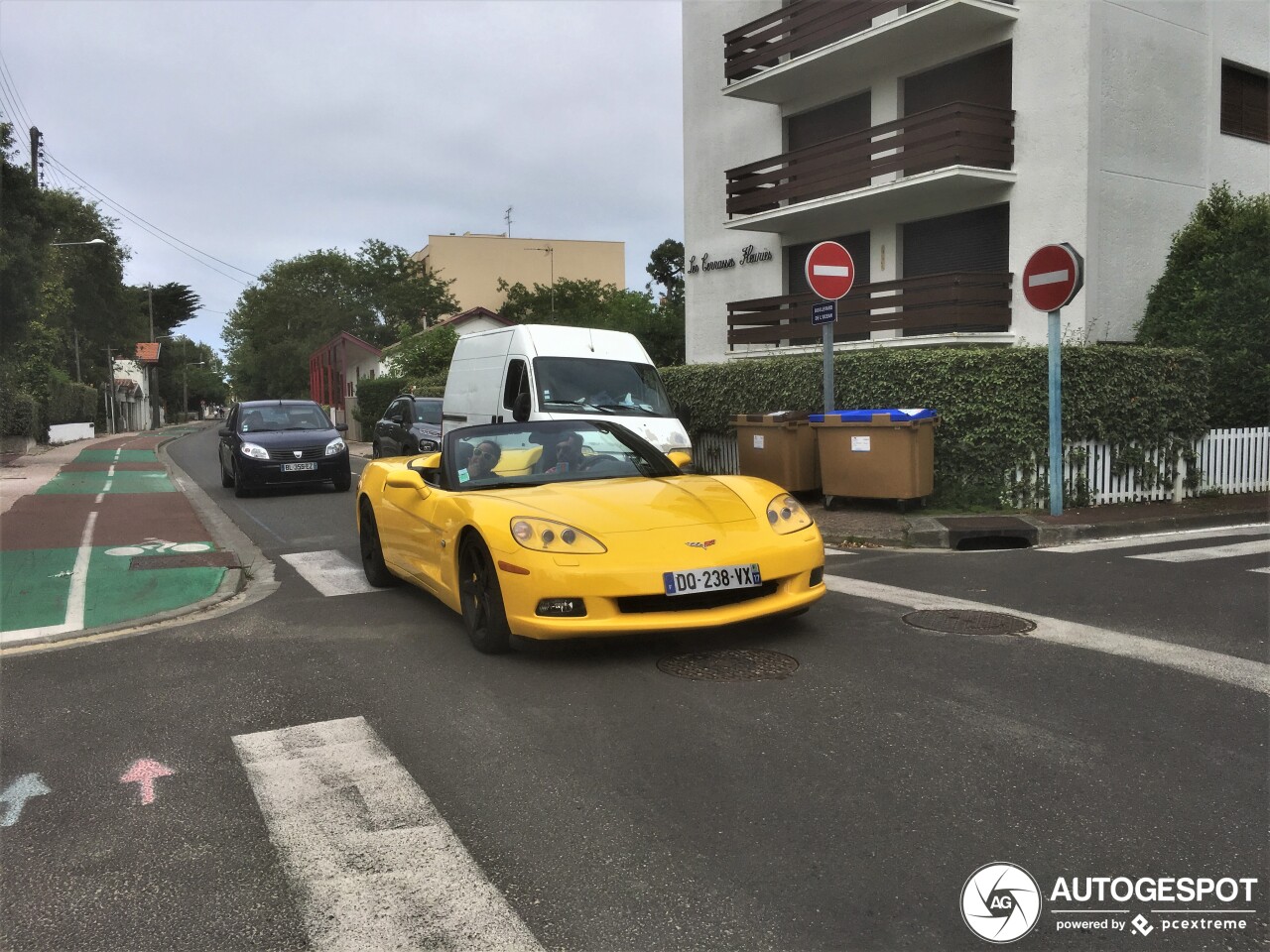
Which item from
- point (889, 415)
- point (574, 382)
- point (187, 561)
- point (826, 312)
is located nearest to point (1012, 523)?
point (889, 415)

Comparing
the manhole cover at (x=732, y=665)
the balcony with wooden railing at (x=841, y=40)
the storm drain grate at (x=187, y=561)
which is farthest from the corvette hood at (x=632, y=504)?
the balcony with wooden railing at (x=841, y=40)

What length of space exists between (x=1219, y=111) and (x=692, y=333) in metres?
10.4

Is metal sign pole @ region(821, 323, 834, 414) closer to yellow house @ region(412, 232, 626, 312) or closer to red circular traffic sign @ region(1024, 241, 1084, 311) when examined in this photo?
red circular traffic sign @ region(1024, 241, 1084, 311)

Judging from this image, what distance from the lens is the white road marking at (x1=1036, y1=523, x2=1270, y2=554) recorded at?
30.0 feet

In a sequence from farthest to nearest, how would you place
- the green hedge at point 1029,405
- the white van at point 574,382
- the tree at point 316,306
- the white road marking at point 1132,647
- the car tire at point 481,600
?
the tree at point 316,306 → the white van at point 574,382 → the green hedge at point 1029,405 → the car tire at point 481,600 → the white road marking at point 1132,647

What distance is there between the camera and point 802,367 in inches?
544

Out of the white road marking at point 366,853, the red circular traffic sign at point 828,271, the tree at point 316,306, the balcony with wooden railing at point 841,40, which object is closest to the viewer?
the white road marking at point 366,853

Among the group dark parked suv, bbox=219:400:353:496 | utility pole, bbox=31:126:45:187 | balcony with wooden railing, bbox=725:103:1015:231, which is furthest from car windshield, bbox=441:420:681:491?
utility pole, bbox=31:126:45:187

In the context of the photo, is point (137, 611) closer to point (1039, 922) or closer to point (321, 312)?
point (1039, 922)

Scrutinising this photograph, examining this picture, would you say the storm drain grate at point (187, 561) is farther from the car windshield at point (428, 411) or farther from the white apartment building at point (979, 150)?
the white apartment building at point (979, 150)

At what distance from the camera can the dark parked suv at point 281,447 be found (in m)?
15.3

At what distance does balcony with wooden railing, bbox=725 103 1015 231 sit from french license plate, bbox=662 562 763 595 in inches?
459

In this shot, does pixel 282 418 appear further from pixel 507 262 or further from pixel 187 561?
pixel 507 262

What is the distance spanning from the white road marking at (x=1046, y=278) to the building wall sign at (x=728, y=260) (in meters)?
9.95
